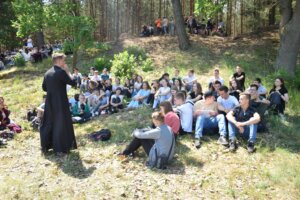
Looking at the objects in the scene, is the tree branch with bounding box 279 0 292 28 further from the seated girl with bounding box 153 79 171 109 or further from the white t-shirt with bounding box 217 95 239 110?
the white t-shirt with bounding box 217 95 239 110

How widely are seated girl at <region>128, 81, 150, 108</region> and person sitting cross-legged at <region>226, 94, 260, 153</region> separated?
4.17 metres

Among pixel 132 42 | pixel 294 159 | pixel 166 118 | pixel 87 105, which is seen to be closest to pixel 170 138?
pixel 166 118

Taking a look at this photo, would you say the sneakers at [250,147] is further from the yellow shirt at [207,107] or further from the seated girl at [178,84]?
the seated girl at [178,84]

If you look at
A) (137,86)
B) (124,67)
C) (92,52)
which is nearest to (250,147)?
(137,86)

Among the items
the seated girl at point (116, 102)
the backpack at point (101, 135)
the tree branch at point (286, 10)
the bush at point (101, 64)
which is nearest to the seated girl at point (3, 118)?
the backpack at point (101, 135)

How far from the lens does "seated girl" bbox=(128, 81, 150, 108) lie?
11.6 metres

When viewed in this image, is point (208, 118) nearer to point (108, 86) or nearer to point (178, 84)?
point (178, 84)

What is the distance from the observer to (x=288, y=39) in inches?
591

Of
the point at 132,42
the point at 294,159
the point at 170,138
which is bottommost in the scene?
the point at 294,159

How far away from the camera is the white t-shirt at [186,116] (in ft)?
27.1

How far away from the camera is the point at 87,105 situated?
1103 cm

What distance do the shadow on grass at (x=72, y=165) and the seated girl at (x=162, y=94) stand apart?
3.84m

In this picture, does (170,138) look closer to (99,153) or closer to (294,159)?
(99,153)

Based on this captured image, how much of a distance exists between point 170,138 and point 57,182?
2082 millimetres
